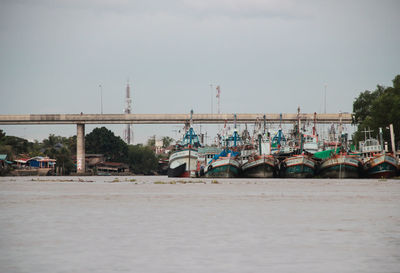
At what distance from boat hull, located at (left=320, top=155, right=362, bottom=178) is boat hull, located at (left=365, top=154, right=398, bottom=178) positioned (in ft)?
A: 5.29

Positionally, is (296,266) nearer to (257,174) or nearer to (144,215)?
(144,215)

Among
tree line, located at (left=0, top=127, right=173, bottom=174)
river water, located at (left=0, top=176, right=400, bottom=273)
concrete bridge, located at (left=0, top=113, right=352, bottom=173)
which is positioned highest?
concrete bridge, located at (left=0, top=113, right=352, bottom=173)

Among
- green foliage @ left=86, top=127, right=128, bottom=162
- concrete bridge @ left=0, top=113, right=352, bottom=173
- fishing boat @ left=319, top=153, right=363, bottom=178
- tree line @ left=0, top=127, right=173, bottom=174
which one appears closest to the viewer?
fishing boat @ left=319, top=153, right=363, bottom=178

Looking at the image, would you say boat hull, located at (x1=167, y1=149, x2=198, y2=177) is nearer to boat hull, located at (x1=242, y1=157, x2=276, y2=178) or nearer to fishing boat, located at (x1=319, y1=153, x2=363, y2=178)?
boat hull, located at (x1=242, y1=157, x2=276, y2=178)

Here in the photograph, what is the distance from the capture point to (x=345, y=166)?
7725cm

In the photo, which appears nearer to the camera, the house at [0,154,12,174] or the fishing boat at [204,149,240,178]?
the fishing boat at [204,149,240,178]

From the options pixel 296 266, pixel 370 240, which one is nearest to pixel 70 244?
pixel 296 266

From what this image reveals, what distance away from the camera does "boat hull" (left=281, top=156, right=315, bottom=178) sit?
81.1 metres

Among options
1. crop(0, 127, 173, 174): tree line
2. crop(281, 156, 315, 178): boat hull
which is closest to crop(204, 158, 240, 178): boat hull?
crop(281, 156, 315, 178): boat hull

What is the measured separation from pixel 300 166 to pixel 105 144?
98495 millimetres

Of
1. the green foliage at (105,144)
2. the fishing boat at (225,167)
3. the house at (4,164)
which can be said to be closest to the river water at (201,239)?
the fishing boat at (225,167)

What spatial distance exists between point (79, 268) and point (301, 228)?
8791mm

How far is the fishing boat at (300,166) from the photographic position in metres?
81.1

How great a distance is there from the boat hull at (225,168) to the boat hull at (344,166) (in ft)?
44.4
